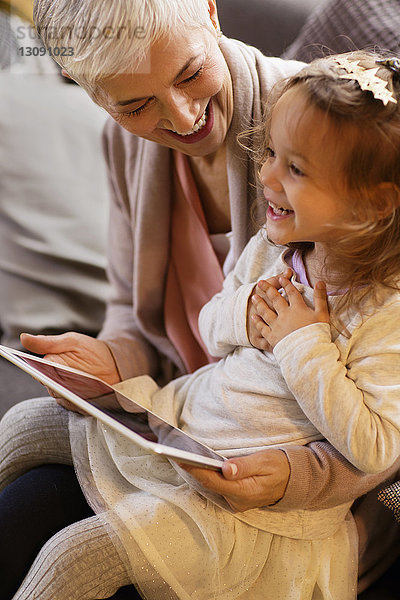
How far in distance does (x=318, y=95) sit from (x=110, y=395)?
0.40m

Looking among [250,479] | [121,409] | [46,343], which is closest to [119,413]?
[121,409]

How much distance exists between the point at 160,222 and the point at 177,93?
1.06ft

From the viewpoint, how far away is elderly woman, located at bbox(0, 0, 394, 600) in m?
0.76

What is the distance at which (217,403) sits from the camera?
893 mm

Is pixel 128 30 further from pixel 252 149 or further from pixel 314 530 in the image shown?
pixel 314 530

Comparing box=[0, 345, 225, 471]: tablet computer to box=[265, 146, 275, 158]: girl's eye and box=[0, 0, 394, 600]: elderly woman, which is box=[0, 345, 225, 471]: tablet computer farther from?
box=[265, 146, 275, 158]: girl's eye

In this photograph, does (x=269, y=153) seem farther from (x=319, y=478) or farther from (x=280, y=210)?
(x=319, y=478)

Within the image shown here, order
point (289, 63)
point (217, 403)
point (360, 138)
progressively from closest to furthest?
point (360, 138) < point (217, 403) < point (289, 63)

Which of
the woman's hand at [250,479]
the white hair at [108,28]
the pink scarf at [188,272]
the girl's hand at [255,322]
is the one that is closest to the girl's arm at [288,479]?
the woman's hand at [250,479]

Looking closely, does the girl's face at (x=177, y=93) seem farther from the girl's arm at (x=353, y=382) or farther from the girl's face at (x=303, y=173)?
the girl's arm at (x=353, y=382)

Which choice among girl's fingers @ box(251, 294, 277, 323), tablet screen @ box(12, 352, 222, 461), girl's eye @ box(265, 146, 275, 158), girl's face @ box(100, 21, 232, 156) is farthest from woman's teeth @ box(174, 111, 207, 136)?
tablet screen @ box(12, 352, 222, 461)

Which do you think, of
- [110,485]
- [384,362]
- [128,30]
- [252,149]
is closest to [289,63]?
[252,149]

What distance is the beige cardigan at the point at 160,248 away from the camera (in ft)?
2.57

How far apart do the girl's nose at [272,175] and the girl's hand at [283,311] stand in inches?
5.0
